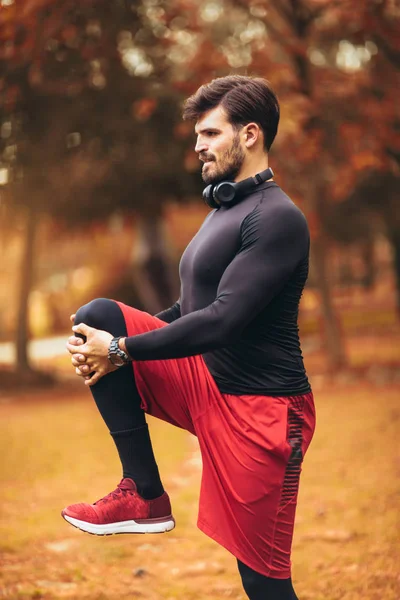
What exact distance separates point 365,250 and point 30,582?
2605cm

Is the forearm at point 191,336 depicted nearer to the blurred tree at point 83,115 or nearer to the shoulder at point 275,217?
the shoulder at point 275,217

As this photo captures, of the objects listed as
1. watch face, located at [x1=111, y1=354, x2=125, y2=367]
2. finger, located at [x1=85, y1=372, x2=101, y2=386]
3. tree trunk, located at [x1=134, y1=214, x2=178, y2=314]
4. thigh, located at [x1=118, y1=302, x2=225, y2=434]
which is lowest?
thigh, located at [x1=118, y1=302, x2=225, y2=434]

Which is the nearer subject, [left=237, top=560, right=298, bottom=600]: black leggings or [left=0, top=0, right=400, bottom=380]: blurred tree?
[left=237, top=560, right=298, bottom=600]: black leggings

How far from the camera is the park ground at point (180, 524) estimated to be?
459cm

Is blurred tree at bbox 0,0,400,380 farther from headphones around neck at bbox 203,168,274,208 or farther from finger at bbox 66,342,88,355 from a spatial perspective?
finger at bbox 66,342,88,355

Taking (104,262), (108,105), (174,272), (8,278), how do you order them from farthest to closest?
(8,278) → (104,262) → (174,272) → (108,105)

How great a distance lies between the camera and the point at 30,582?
15.3 ft

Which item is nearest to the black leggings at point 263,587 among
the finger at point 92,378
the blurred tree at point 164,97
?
the finger at point 92,378

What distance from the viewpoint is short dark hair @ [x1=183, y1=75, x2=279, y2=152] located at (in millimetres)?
2881

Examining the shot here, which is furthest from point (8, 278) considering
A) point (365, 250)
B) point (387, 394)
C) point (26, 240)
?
point (387, 394)

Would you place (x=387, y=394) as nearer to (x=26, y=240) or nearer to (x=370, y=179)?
(x=370, y=179)

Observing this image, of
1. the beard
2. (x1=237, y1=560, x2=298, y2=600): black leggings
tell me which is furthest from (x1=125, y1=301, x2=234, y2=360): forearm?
(x1=237, y1=560, x2=298, y2=600): black leggings

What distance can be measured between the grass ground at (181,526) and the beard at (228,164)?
99.2 inches

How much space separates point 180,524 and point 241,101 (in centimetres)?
392
